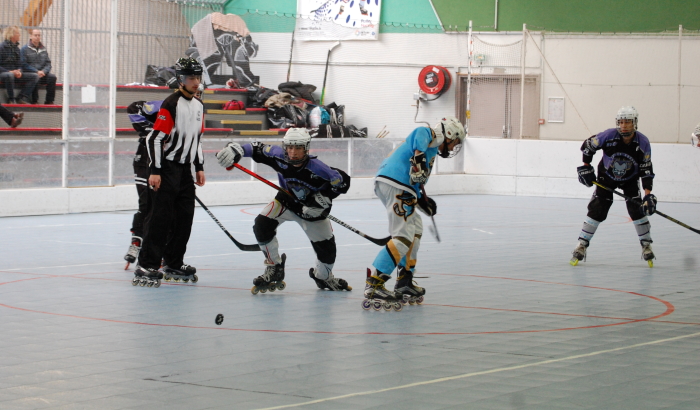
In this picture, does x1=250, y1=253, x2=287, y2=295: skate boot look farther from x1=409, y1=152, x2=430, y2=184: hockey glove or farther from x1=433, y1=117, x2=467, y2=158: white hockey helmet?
x1=433, y1=117, x2=467, y2=158: white hockey helmet

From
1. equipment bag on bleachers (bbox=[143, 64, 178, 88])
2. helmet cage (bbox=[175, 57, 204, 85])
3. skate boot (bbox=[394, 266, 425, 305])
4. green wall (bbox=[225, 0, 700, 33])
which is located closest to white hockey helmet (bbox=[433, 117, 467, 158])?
skate boot (bbox=[394, 266, 425, 305])

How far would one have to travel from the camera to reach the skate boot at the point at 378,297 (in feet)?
22.6

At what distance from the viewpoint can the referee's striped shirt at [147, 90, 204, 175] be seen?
25.5 ft

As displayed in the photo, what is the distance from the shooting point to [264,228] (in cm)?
757

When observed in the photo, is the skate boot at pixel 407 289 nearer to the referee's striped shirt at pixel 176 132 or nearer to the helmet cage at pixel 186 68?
the referee's striped shirt at pixel 176 132

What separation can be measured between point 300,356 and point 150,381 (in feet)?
3.13

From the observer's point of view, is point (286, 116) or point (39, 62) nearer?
point (39, 62)

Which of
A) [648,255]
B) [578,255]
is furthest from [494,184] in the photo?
[648,255]

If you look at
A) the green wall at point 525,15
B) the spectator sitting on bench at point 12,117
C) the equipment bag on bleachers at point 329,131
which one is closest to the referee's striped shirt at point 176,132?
the spectator sitting on bench at point 12,117

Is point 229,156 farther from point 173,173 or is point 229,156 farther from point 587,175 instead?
point 587,175

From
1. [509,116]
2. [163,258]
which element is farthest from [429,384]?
[509,116]

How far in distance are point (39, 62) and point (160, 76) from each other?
212 inches

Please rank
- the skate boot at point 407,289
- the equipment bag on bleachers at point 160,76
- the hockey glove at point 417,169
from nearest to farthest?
1. the hockey glove at point 417,169
2. the skate boot at point 407,289
3. the equipment bag on bleachers at point 160,76

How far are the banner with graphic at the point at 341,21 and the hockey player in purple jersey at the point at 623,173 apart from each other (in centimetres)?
1382
